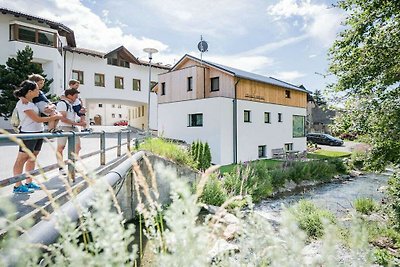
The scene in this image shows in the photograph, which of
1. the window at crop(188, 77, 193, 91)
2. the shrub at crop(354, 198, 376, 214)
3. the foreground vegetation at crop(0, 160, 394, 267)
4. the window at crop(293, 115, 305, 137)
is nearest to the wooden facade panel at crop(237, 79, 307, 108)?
the window at crop(293, 115, 305, 137)

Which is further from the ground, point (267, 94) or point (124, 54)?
point (124, 54)

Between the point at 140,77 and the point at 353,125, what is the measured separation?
88.6 ft

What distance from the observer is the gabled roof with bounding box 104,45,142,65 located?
2934 cm

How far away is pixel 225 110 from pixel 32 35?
16.2m

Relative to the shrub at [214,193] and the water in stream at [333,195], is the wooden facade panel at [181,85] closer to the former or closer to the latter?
the water in stream at [333,195]

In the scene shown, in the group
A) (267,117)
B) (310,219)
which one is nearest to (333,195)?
(310,219)

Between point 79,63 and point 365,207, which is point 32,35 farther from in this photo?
point 365,207

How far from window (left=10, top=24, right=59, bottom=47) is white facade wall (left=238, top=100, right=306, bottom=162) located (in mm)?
15958

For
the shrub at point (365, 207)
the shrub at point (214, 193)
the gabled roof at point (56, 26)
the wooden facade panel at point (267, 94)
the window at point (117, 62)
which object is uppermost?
the gabled roof at point (56, 26)

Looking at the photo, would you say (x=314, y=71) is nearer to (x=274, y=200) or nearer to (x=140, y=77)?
(x=274, y=200)

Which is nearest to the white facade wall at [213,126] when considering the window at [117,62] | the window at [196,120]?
the window at [196,120]

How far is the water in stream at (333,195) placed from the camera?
11109 millimetres

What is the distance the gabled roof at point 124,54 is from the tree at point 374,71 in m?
24.8

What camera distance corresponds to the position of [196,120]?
66.9 feet
